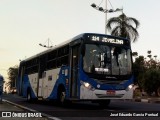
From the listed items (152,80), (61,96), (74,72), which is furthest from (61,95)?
(152,80)

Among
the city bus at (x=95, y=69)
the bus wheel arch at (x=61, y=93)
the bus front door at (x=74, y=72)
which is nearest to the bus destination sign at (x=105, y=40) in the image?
the city bus at (x=95, y=69)

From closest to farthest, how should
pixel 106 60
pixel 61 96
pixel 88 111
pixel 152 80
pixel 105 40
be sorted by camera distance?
pixel 88 111
pixel 106 60
pixel 105 40
pixel 61 96
pixel 152 80

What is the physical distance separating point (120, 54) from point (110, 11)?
111 feet

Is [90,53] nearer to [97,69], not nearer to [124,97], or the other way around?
[97,69]

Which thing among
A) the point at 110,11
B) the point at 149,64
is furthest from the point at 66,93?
the point at 149,64

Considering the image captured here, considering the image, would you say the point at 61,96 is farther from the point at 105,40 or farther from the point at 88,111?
the point at 105,40

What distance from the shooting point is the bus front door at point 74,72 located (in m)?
17.3

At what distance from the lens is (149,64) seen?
71.5m

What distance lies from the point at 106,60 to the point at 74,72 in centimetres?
164

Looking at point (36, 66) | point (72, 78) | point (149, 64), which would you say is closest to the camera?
point (72, 78)

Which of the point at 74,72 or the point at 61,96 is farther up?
the point at 74,72

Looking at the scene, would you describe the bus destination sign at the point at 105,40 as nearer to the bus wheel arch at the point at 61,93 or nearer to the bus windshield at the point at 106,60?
the bus windshield at the point at 106,60

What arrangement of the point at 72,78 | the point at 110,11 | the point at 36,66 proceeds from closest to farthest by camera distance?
the point at 72,78, the point at 36,66, the point at 110,11

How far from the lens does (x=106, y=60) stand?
17000mm
